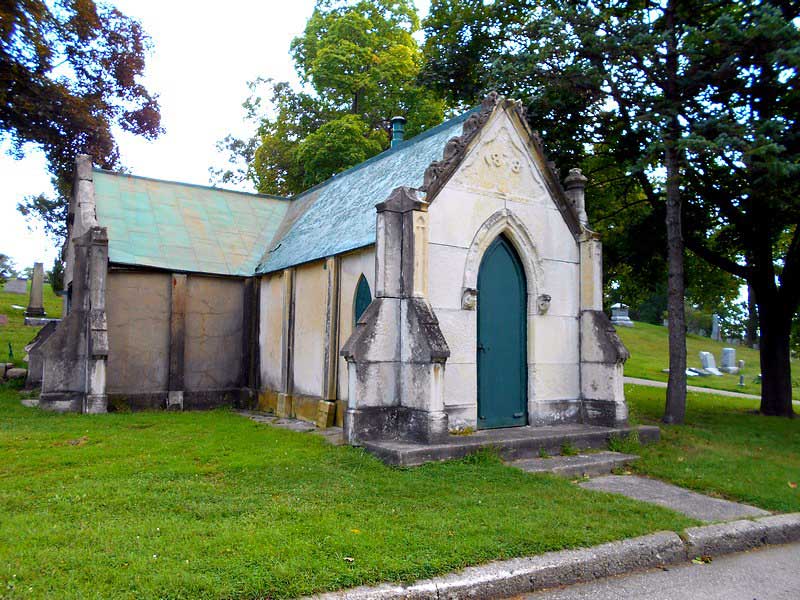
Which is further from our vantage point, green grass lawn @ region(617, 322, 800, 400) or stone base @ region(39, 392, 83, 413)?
green grass lawn @ region(617, 322, 800, 400)

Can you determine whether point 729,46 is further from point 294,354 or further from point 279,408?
point 279,408

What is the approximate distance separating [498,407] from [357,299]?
3.26m

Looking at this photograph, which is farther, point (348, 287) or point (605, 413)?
point (348, 287)

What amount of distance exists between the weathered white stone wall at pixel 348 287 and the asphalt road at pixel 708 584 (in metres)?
6.89

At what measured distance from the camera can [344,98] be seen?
1200 inches

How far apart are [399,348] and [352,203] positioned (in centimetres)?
516

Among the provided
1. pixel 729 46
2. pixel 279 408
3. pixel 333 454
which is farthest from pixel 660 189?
pixel 333 454

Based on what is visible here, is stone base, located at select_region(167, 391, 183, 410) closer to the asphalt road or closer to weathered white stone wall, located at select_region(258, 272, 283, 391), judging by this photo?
weathered white stone wall, located at select_region(258, 272, 283, 391)

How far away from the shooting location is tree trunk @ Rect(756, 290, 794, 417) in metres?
16.8

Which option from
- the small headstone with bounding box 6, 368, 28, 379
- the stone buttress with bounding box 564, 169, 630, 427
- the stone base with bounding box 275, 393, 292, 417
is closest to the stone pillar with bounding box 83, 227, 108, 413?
the stone base with bounding box 275, 393, 292, 417

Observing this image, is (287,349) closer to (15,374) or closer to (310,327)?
(310,327)

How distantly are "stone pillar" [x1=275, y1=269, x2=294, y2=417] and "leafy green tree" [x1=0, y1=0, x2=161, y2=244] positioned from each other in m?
10.0

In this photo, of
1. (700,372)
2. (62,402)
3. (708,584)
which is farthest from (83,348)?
(700,372)

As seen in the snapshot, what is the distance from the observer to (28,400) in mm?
14203
